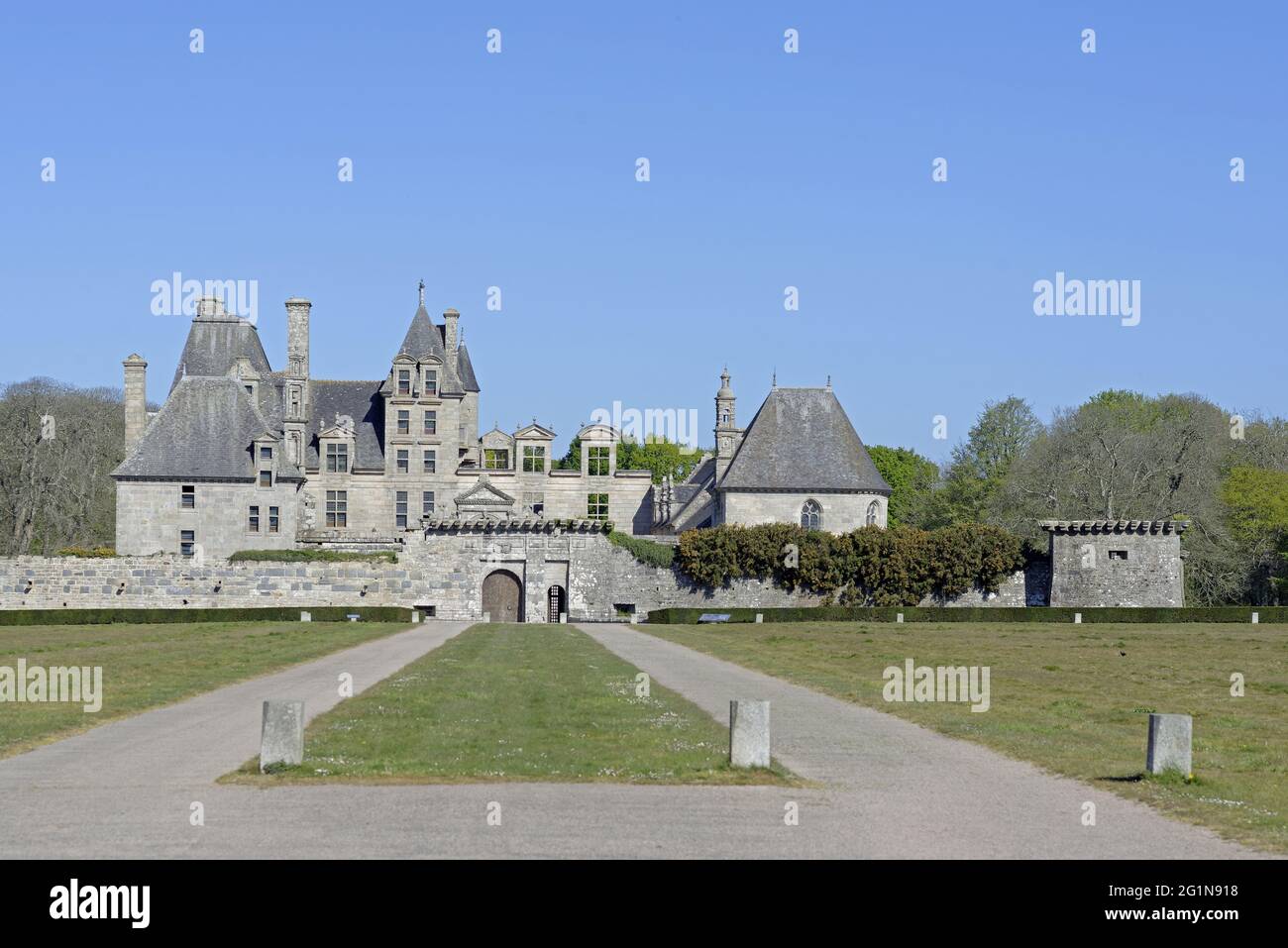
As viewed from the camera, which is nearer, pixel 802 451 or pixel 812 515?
pixel 812 515

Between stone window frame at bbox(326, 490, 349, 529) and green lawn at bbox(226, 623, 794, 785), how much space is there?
2262 inches

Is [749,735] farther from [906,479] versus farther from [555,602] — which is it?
[906,479]

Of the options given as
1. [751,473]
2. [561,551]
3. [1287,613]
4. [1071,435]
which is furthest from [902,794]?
[1071,435]

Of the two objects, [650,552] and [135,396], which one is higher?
[135,396]

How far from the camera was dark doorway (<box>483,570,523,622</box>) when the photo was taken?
259 ft

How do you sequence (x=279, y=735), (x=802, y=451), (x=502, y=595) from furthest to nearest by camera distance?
1. (x=802, y=451)
2. (x=502, y=595)
3. (x=279, y=735)

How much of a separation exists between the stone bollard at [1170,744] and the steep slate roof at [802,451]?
64.9 metres

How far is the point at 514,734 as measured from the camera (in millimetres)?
21953

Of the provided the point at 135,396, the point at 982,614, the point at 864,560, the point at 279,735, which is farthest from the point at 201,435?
the point at 279,735

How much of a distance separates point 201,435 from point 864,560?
117 ft

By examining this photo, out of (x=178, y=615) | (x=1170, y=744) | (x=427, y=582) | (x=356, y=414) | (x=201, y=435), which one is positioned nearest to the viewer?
(x=1170, y=744)

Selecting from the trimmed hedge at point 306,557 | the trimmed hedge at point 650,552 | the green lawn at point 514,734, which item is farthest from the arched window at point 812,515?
the green lawn at point 514,734

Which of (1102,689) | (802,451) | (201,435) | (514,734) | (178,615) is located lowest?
(178,615)

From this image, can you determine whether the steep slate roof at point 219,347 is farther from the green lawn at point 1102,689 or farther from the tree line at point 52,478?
the green lawn at point 1102,689
